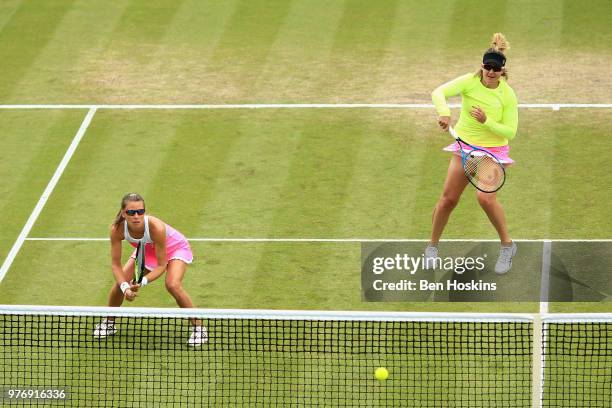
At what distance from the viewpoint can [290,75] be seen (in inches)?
777

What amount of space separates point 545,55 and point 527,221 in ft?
18.2

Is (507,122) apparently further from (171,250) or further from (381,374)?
(171,250)

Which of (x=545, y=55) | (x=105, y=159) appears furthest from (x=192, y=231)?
(x=545, y=55)

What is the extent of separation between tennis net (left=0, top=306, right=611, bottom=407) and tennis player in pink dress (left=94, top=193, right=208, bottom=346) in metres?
0.31

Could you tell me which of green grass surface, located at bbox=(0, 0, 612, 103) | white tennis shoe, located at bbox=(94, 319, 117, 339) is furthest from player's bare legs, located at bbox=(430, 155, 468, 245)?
green grass surface, located at bbox=(0, 0, 612, 103)

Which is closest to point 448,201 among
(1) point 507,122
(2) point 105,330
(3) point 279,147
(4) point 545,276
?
(1) point 507,122

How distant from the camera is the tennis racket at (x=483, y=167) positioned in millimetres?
13197

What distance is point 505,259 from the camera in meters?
14.0

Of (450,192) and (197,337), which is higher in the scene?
(450,192)

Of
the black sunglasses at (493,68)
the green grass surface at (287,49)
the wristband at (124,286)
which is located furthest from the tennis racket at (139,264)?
the green grass surface at (287,49)

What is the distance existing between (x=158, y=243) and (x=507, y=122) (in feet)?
12.2

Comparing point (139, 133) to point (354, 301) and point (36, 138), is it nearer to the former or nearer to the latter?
point (36, 138)

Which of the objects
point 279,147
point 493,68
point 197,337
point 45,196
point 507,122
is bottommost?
point 45,196

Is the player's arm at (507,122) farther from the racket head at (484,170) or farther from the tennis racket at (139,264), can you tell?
the tennis racket at (139,264)
